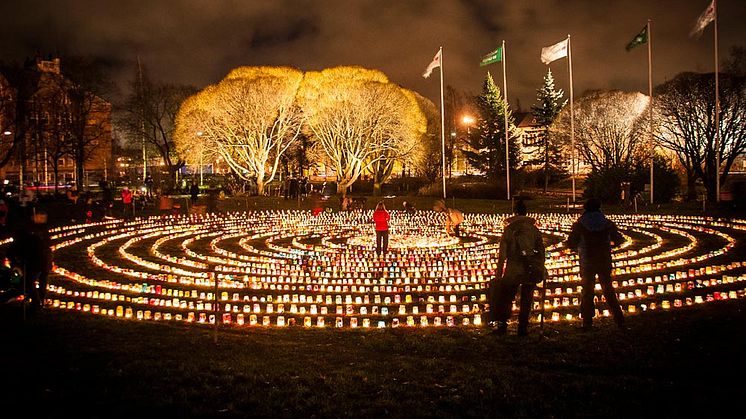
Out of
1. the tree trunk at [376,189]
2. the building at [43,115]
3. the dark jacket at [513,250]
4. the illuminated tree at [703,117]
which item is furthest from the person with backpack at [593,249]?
the tree trunk at [376,189]

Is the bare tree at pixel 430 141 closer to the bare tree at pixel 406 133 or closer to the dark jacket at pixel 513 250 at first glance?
the bare tree at pixel 406 133

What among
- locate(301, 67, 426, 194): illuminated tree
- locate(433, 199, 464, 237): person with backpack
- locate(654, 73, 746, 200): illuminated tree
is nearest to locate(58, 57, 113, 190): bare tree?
locate(301, 67, 426, 194): illuminated tree

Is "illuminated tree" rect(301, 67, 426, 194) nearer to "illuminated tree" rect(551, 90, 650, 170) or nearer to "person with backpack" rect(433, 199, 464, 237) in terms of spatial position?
"illuminated tree" rect(551, 90, 650, 170)

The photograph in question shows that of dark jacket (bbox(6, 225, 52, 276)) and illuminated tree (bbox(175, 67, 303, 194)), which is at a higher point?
illuminated tree (bbox(175, 67, 303, 194))

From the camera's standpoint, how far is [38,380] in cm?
660

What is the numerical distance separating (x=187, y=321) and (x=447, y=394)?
6.00m

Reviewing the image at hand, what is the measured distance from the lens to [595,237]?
9.03m

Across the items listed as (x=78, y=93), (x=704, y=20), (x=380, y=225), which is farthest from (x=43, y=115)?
(x=704, y=20)

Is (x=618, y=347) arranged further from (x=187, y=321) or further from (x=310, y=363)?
(x=187, y=321)

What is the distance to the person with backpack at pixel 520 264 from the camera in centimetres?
866

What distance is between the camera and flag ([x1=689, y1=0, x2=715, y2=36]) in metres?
29.2

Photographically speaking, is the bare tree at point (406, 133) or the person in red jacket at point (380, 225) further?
the bare tree at point (406, 133)

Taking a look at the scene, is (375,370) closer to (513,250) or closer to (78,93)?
(513,250)

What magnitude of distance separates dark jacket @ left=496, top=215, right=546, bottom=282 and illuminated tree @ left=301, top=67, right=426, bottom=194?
40.3m
